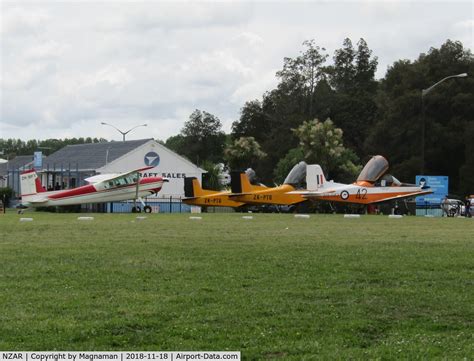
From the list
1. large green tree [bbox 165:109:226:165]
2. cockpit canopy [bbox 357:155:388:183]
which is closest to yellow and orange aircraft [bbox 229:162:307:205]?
cockpit canopy [bbox 357:155:388:183]

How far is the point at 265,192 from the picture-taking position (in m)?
47.4

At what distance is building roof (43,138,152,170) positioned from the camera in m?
70.9

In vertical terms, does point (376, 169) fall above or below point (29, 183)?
above

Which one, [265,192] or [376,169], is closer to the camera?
[376,169]

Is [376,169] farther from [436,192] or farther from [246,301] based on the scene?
[246,301]

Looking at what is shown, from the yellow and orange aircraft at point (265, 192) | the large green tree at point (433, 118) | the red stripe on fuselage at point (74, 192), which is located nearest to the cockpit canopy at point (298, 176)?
the yellow and orange aircraft at point (265, 192)

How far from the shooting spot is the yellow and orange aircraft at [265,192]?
46.6m

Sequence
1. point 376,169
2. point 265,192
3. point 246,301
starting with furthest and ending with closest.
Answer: point 265,192 < point 376,169 < point 246,301

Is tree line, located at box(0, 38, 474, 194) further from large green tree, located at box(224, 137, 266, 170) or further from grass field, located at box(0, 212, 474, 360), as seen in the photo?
grass field, located at box(0, 212, 474, 360)

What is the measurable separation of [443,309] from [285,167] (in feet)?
243

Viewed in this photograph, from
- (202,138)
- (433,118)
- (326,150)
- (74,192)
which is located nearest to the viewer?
(74,192)

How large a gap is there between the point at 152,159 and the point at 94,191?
21577 millimetres

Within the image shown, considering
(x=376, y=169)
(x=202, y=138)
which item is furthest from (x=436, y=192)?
(x=202, y=138)

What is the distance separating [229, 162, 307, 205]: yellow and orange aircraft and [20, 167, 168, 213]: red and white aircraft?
668 cm
